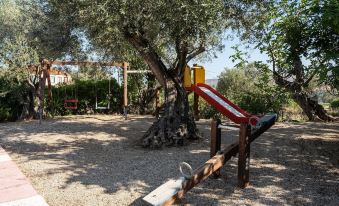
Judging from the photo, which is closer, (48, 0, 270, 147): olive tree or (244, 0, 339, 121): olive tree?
(244, 0, 339, 121): olive tree

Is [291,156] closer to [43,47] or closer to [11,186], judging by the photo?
[11,186]

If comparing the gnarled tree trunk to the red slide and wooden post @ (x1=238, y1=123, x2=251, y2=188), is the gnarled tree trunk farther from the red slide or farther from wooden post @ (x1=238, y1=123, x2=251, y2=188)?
wooden post @ (x1=238, y1=123, x2=251, y2=188)

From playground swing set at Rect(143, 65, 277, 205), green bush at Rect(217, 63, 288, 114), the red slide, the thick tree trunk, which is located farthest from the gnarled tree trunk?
green bush at Rect(217, 63, 288, 114)

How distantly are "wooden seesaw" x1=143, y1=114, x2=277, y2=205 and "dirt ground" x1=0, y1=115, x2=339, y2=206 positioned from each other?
40 centimetres

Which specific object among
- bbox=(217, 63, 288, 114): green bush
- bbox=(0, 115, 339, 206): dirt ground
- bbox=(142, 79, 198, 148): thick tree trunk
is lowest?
bbox=(0, 115, 339, 206): dirt ground

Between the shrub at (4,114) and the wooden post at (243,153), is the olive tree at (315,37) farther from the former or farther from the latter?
the shrub at (4,114)

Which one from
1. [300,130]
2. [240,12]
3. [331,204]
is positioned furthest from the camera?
[300,130]

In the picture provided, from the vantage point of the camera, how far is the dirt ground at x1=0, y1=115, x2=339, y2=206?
16.6 ft

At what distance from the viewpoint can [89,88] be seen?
1661 centimetres

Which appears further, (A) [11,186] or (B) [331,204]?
(A) [11,186]

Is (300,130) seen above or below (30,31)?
below

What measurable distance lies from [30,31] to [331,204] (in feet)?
38.5

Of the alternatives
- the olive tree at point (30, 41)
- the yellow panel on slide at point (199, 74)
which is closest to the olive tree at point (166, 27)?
the yellow panel on slide at point (199, 74)

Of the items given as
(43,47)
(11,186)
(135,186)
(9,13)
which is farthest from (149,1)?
(9,13)
